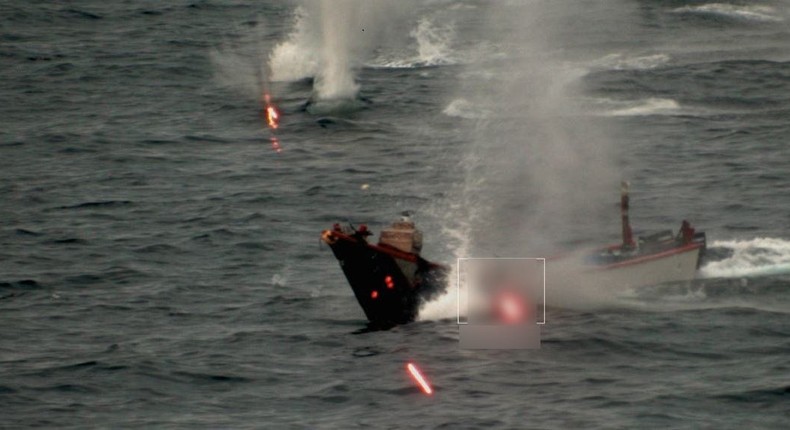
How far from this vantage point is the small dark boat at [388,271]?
60.8 m

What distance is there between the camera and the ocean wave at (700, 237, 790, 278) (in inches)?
2581

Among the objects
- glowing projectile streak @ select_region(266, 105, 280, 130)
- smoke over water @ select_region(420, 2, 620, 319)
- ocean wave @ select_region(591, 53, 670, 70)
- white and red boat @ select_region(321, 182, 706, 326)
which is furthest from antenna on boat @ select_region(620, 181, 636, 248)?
ocean wave @ select_region(591, 53, 670, 70)

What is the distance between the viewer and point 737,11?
11262 centimetres

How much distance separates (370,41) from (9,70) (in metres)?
20.7

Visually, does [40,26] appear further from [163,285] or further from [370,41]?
[163,285]

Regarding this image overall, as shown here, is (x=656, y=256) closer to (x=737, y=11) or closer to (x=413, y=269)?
(x=413, y=269)

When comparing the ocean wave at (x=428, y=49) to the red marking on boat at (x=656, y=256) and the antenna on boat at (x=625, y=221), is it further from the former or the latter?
the red marking on boat at (x=656, y=256)

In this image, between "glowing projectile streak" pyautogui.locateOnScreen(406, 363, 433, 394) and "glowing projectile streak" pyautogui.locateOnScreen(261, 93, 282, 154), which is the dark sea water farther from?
"glowing projectile streak" pyautogui.locateOnScreen(261, 93, 282, 154)

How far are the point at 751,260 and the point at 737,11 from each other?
48559mm

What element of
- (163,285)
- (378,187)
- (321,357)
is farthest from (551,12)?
(321,357)

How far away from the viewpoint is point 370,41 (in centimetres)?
11019

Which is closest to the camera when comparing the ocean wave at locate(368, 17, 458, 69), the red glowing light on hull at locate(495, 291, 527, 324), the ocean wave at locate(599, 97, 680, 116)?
the red glowing light on hull at locate(495, 291, 527, 324)

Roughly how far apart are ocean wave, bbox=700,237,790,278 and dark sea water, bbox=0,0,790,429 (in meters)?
0.13

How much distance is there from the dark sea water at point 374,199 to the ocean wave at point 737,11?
0.27m
